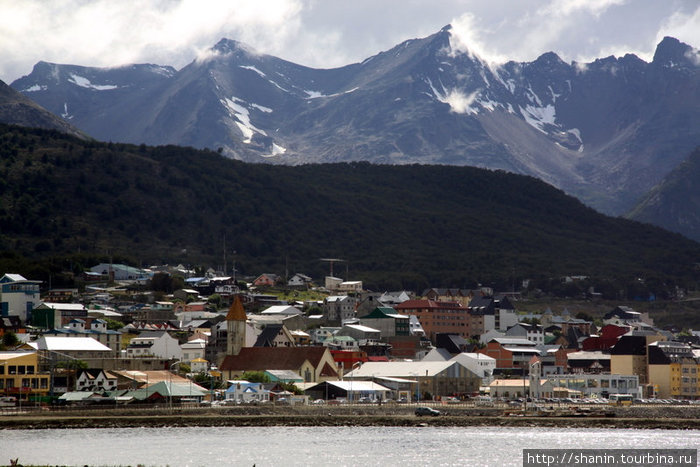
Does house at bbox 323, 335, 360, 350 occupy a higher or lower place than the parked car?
higher

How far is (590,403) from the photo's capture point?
115562mm

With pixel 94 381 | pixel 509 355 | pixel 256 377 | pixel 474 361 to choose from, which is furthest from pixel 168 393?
pixel 509 355

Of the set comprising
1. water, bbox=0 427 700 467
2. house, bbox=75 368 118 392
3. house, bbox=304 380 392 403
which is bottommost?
water, bbox=0 427 700 467

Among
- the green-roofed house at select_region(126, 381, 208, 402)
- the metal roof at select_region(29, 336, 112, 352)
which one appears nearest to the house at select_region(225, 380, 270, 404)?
the green-roofed house at select_region(126, 381, 208, 402)

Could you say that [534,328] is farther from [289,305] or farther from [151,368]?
[151,368]

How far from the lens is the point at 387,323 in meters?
162

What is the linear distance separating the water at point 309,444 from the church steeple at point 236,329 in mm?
34099

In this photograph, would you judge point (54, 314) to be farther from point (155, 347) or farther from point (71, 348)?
point (71, 348)

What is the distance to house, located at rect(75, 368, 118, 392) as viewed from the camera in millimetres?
108438

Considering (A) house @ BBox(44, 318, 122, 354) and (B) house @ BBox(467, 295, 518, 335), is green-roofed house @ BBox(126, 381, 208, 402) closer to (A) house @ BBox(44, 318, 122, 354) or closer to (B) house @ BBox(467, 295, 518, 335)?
(A) house @ BBox(44, 318, 122, 354)

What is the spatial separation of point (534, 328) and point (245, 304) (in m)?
42.3

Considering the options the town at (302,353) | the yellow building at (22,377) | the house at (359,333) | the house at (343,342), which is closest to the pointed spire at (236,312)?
the town at (302,353)

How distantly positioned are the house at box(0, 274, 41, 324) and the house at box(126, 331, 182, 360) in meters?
18.2

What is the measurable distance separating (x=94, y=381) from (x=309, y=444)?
3208 cm
